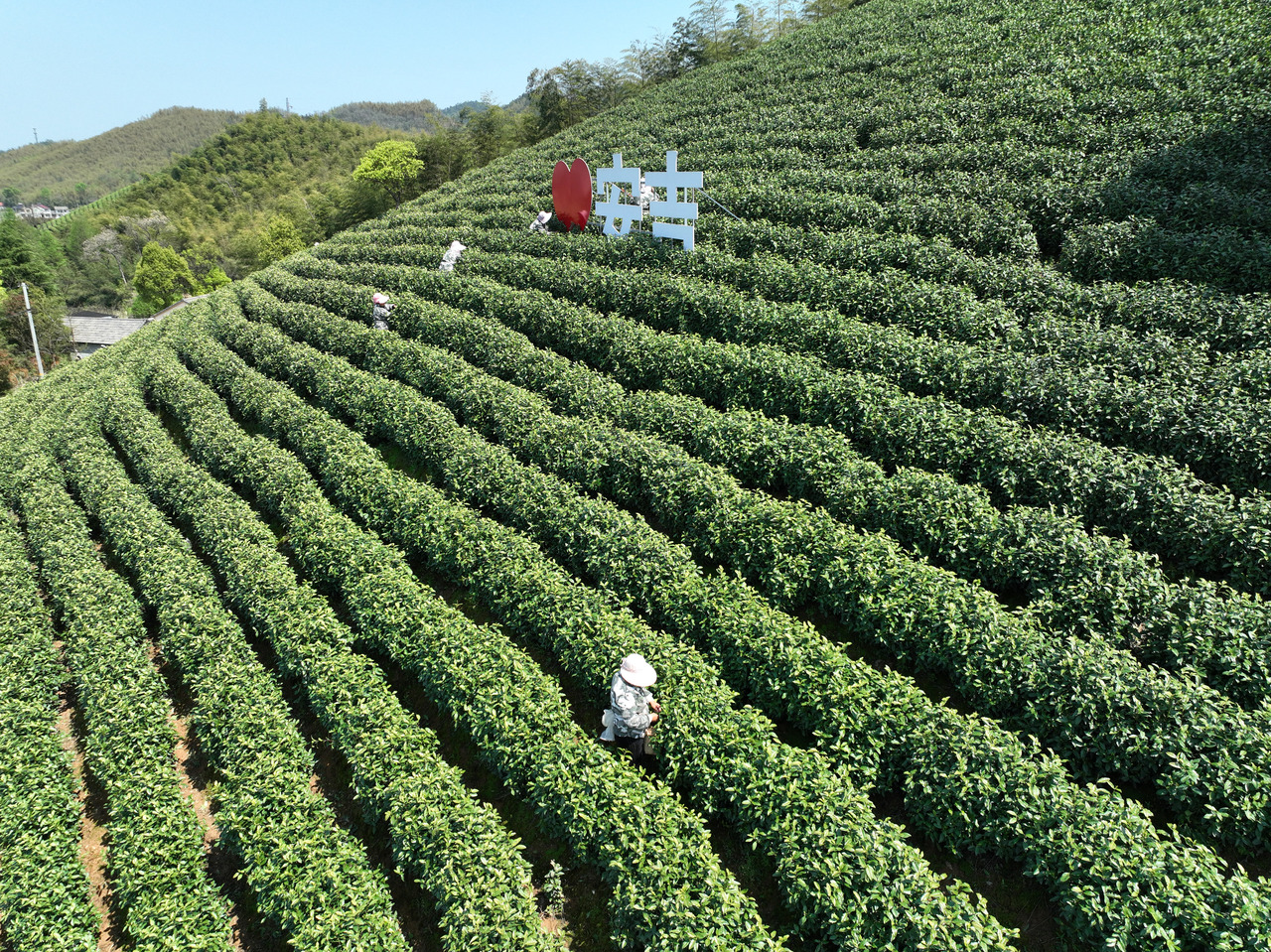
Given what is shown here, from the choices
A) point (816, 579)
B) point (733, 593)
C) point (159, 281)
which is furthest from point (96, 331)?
point (816, 579)

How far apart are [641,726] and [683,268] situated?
11894 millimetres

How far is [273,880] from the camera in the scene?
21.4 ft

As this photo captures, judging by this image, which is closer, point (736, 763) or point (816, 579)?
point (736, 763)

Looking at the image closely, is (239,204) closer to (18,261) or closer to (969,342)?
(18,261)

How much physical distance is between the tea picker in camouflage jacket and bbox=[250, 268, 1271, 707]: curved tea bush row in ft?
12.3

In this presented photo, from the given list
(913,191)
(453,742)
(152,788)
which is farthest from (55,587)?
(913,191)

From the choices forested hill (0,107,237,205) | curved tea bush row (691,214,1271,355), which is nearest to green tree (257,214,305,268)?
curved tea bush row (691,214,1271,355)

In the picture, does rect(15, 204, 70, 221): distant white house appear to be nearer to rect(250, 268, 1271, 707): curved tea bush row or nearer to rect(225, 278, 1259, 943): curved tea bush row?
rect(250, 268, 1271, 707): curved tea bush row

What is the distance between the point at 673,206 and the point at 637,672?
13137mm

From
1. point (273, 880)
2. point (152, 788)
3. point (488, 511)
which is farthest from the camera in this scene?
point (488, 511)

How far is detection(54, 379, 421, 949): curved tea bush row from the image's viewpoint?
20.7ft

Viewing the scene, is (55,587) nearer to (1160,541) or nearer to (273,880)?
(273,880)

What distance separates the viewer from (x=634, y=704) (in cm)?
682

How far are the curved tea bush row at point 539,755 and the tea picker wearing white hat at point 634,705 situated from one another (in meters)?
0.38
